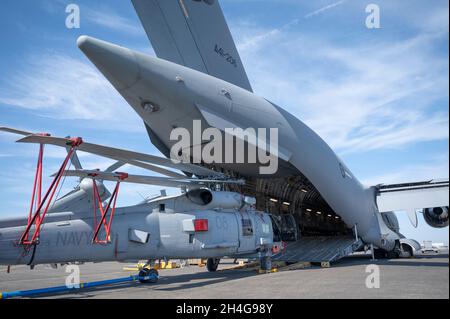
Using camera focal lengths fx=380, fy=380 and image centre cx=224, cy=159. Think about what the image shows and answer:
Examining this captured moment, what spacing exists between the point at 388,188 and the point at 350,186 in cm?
432

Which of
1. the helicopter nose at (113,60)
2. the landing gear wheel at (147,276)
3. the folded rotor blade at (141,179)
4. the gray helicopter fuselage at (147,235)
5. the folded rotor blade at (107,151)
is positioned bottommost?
the landing gear wheel at (147,276)

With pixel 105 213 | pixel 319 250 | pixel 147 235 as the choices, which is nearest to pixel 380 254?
pixel 319 250

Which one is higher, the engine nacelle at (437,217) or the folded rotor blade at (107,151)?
the folded rotor blade at (107,151)

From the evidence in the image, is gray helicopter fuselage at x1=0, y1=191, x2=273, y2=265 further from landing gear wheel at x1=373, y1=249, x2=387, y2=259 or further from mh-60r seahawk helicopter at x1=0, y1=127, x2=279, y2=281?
landing gear wheel at x1=373, y1=249, x2=387, y2=259

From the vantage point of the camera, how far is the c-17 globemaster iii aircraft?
1239cm

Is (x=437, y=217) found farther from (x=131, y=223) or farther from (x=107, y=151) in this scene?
(x=107, y=151)

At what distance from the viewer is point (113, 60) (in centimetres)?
1216

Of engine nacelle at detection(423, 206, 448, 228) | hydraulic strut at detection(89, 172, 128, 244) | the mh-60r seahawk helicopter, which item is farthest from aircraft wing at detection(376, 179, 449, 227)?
hydraulic strut at detection(89, 172, 128, 244)

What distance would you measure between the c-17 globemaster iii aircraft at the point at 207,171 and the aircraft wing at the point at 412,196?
0.06 m

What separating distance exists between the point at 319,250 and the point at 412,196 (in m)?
5.85

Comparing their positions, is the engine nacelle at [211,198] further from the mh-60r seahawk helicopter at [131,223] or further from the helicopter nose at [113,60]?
the helicopter nose at [113,60]

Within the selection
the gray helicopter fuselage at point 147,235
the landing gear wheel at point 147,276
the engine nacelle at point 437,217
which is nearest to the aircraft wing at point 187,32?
the gray helicopter fuselage at point 147,235

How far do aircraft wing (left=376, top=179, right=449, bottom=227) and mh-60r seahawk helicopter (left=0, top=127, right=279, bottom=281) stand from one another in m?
8.07

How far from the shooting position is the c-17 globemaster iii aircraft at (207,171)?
12391 mm
